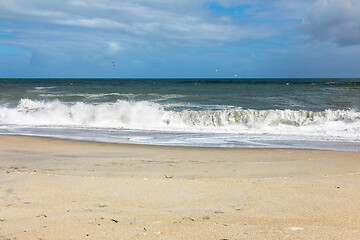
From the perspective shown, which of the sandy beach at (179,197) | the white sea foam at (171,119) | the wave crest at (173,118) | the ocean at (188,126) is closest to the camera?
the sandy beach at (179,197)

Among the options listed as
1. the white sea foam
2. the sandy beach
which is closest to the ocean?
the white sea foam

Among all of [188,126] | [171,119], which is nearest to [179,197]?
[188,126]

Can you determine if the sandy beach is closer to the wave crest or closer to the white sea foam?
the white sea foam

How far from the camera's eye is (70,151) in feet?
27.5

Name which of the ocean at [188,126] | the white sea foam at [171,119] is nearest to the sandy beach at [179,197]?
the ocean at [188,126]

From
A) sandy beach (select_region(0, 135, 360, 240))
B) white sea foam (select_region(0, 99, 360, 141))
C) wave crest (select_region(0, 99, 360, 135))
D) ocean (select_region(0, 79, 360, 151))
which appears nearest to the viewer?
sandy beach (select_region(0, 135, 360, 240))

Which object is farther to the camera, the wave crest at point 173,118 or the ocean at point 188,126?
the wave crest at point 173,118

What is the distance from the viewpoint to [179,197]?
4398 mm

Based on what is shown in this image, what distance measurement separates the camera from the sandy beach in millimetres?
3354

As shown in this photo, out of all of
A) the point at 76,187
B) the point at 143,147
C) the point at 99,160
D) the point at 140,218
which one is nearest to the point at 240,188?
the point at 140,218

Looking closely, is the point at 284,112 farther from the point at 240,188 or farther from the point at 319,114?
the point at 240,188

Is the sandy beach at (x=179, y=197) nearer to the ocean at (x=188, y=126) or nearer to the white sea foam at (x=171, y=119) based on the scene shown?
the ocean at (x=188, y=126)

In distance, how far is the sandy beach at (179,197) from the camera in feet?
11.0

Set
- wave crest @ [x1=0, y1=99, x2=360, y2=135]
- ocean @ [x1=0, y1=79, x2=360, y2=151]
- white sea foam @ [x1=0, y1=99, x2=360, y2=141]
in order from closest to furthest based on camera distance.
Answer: ocean @ [x1=0, y1=79, x2=360, y2=151], white sea foam @ [x1=0, y1=99, x2=360, y2=141], wave crest @ [x1=0, y1=99, x2=360, y2=135]
